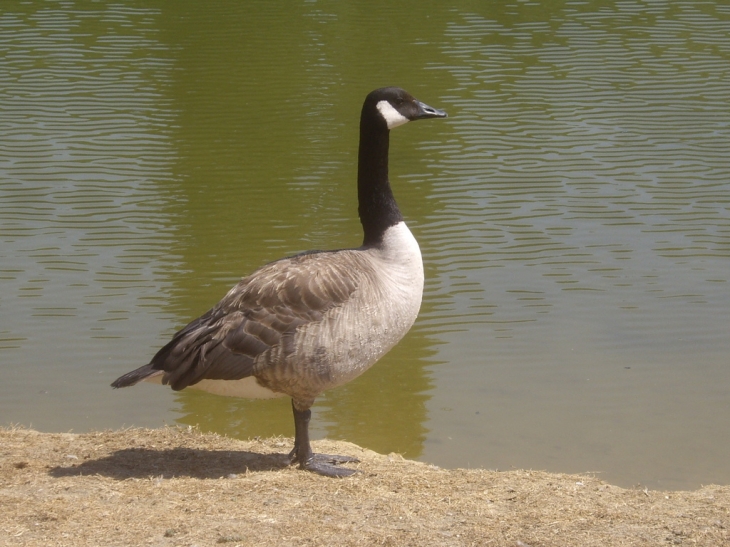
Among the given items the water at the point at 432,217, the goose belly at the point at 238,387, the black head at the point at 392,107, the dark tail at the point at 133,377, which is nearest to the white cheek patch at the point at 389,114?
the black head at the point at 392,107

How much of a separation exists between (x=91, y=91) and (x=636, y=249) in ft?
34.9

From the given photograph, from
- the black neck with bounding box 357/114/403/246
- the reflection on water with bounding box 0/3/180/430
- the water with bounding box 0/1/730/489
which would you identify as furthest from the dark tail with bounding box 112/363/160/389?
the reflection on water with bounding box 0/3/180/430

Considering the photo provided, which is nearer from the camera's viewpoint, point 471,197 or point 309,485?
point 309,485

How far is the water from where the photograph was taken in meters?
8.52

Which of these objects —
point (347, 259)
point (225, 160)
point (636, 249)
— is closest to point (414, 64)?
point (225, 160)

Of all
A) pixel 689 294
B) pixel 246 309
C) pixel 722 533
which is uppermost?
pixel 246 309

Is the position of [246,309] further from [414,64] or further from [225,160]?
[414,64]

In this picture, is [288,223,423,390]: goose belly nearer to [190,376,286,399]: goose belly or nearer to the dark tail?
[190,376,286,399]: goose belly

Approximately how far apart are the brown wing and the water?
7.07 feet

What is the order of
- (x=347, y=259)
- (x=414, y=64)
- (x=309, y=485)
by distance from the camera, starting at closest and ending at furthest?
(x=309, y=485) < (x=347, y=259) < (x=414, y=64)

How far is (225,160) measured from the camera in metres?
14.6

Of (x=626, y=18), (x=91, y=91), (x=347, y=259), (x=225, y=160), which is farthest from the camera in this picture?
(x=626, y=18)

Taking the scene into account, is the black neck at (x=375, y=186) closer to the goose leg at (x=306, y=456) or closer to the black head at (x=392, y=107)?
the black head at (x=392, y=107)

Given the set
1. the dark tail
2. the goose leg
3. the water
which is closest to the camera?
the dark tail
